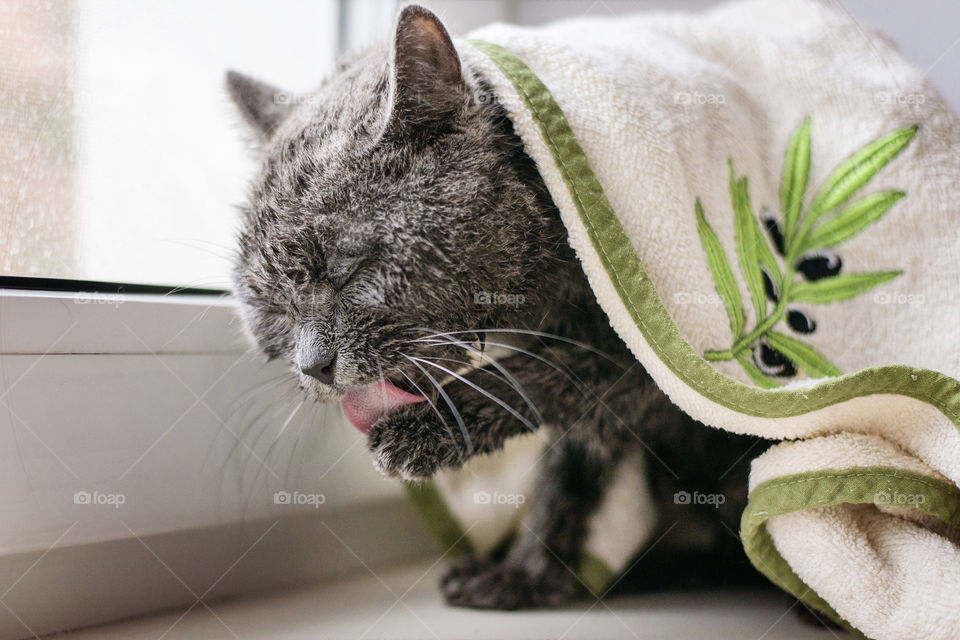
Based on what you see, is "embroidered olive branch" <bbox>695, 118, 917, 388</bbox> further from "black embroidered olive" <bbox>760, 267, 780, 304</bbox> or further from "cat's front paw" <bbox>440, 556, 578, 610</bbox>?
"cat's front paw" <bbox>440, 556, 578, 610</bbox>

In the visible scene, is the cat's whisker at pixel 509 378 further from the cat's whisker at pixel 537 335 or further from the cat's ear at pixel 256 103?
the cat's ear at pixel 256 103

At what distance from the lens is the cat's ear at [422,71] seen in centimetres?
72

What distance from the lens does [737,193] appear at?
0.86 m

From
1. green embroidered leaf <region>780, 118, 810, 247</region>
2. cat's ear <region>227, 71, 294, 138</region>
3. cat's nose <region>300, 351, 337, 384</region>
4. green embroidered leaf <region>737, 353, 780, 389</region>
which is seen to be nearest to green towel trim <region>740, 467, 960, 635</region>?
green embroidered leaf <region>737, 353, 780, 389</region>

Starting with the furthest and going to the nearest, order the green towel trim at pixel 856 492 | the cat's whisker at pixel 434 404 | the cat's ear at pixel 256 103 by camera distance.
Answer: the cat's ear at pixel 256 103 < the cat's whisker at pixel 434 404 < the green towel trim at pixel 856 492

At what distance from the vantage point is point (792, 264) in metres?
0.85

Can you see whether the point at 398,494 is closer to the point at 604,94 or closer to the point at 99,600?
the point at 99,600

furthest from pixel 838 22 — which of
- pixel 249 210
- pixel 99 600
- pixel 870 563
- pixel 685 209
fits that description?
pixel 99 600

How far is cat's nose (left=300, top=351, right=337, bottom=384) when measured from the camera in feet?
2.38

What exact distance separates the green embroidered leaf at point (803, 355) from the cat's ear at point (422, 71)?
1.47ft

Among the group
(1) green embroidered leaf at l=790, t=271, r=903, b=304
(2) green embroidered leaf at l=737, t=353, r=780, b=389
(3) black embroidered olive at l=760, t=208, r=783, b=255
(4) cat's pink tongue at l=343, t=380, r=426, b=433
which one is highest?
(3) black embroidered olive at l=760, t=208, r=783, b=255

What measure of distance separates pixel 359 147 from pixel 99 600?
60 cm

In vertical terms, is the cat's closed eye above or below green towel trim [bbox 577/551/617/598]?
above

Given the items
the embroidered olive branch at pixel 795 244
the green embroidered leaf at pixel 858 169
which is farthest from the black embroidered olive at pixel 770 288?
the green embroidered leaf at pixel 858 169
